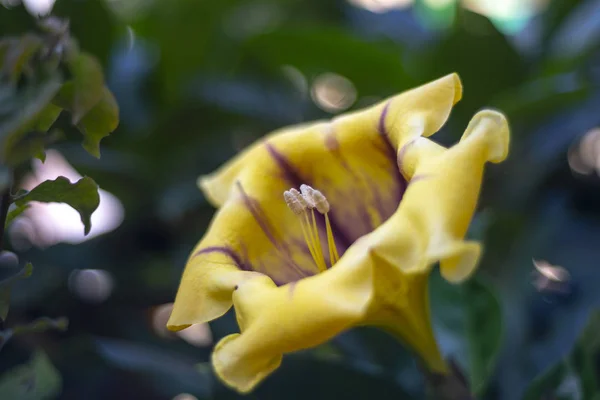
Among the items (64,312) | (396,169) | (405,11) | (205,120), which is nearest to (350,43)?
(205,120)

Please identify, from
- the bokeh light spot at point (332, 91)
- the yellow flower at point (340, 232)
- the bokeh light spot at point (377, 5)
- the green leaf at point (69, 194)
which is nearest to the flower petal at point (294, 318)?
the yellow flower at point (340, 232)

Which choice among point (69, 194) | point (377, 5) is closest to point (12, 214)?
point (69, 194)

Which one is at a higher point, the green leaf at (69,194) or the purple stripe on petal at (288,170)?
the green leaf at (69,194)

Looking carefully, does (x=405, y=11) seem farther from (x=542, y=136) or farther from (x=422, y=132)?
(x=422, y=132)

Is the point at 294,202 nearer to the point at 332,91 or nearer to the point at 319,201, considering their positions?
the point at 319,201

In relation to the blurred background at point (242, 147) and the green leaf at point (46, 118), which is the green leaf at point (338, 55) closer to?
the blurred background at point (242, 147)

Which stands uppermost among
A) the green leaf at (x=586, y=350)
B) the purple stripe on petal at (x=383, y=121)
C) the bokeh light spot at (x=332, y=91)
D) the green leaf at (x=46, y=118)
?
the green leaf at (x=46, y=118)
